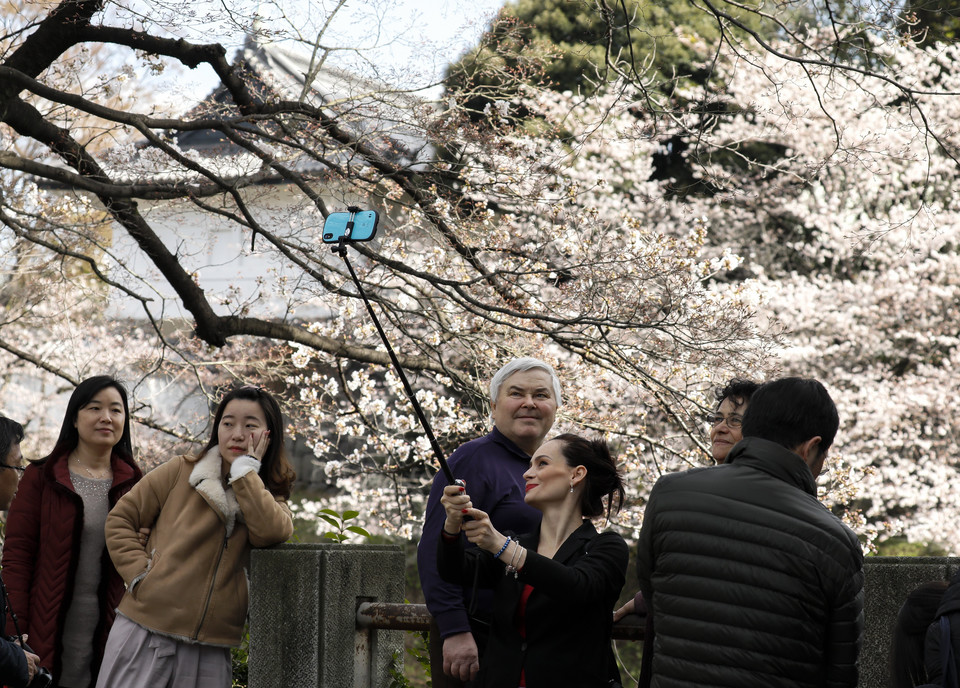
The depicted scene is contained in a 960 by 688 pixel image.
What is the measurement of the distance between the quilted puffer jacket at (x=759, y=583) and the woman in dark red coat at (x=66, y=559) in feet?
7.22

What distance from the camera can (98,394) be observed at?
3668 millimetres

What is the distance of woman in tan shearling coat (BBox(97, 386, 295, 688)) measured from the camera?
3094mm

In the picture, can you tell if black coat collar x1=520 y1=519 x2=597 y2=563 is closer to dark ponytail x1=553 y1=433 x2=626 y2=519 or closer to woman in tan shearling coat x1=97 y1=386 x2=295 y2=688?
dark ponytail x1=553 y1=433 x2=626 y2=519

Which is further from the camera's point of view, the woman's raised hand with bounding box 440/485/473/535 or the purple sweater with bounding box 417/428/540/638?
the purple sweater with bounding box 417/428/540/638

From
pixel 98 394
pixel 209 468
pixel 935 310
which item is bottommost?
pixel 209 468

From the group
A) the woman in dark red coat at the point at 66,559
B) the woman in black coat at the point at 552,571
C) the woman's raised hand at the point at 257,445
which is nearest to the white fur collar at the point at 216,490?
the woman's raised hand at the point at 257,445

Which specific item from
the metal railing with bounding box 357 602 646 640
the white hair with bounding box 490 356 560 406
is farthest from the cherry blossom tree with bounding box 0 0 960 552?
the metal railing with bounding box 357 602 646 640

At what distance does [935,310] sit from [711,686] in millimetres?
11273

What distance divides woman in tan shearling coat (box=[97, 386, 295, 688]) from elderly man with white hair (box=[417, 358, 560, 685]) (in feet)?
2.13

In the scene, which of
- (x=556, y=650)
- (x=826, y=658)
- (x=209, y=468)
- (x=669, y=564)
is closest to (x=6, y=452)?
(x=209, y=468)

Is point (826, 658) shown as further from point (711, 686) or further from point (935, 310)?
point (935, 310)

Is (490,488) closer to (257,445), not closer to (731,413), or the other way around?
(731,413)

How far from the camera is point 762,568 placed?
6.77ft

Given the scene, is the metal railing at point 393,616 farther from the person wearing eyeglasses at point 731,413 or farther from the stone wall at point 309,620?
the person wearing eyeglasses at point 731,413
